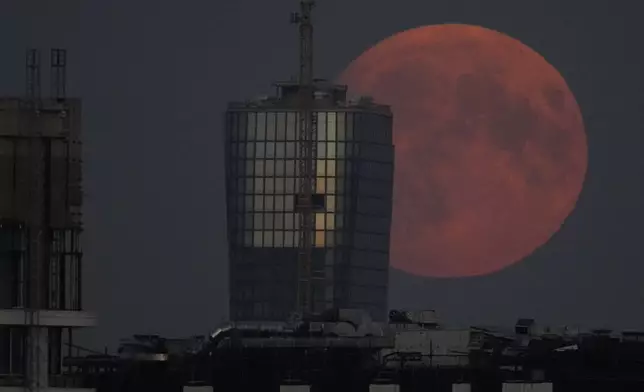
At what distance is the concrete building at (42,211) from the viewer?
9275 centimetres

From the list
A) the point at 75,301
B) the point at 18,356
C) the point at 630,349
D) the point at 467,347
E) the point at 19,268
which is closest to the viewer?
the point at 18,356

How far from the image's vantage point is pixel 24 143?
95250mm

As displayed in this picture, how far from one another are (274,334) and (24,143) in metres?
29.5

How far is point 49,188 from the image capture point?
9762 cm

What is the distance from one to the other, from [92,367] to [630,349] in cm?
1917

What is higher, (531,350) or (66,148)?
(66,148)

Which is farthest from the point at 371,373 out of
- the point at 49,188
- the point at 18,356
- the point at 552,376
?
the point at 18,356

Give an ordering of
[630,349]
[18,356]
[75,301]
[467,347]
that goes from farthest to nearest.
→ 1. [467,347]
2. [630,349]
3. [75,301]
4. [18,356]

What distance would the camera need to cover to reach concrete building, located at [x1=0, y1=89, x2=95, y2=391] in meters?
92.8

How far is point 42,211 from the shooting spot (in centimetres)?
9625

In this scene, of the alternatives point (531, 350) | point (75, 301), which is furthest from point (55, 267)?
point (531, 350)

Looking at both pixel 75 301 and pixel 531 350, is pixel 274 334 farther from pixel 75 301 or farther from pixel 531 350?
pixel 75 301

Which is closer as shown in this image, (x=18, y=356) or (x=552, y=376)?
(x=18, y=356)

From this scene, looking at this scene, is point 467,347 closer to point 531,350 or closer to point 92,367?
point 531,350
